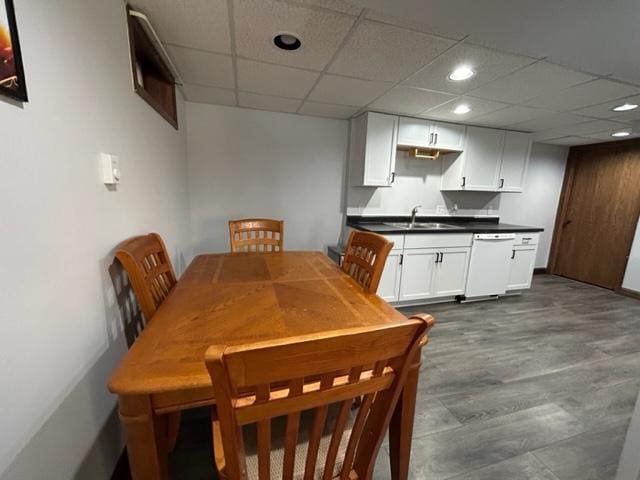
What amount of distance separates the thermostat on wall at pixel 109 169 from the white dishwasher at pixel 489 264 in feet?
10.8

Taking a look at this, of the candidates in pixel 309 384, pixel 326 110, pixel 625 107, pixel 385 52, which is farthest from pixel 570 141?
pixel 309 384

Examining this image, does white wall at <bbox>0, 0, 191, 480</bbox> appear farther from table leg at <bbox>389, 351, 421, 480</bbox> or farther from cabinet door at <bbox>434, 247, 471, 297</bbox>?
cabinet door at <bbox>434, 247, 471, 297</bbox>

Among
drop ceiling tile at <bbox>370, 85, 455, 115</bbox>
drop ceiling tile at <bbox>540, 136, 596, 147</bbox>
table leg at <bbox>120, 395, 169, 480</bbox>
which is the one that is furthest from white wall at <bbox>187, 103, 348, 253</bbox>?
drop ceiling tile at <bbox>540, 136, 596, 147</bbox>

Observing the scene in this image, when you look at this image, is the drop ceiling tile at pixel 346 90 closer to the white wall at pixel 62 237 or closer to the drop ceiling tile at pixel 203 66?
the drop ceiling tile at pixel 203 66

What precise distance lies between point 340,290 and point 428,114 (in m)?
2.42

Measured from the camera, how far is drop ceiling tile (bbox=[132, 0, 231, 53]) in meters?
1.28

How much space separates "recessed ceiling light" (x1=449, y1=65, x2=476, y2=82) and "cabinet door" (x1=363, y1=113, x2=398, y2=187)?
0.91 m

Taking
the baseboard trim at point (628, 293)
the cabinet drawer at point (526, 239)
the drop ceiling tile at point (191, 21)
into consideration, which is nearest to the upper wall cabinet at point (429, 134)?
the cabinet drawer at point (526, 239)

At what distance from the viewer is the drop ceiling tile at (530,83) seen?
5.73 feet

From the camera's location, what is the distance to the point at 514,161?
336 centimetres

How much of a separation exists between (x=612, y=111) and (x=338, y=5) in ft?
9.62

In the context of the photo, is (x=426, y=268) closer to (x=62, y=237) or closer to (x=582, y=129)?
(x=582, y=129)

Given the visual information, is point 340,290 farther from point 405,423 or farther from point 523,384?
point 523,384

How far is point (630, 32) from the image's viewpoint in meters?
1.30
